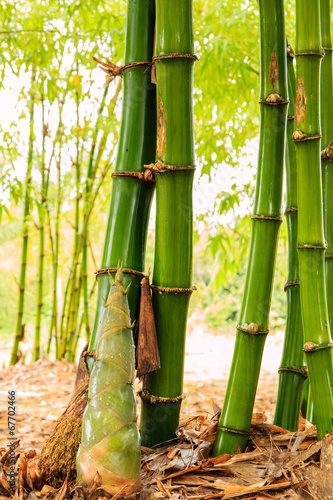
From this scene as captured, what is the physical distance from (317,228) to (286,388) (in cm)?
33

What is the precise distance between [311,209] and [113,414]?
1.41 ft

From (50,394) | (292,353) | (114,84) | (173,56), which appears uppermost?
(114,84)

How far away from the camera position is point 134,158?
820 millimetres

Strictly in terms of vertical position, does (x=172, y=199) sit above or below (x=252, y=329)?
above

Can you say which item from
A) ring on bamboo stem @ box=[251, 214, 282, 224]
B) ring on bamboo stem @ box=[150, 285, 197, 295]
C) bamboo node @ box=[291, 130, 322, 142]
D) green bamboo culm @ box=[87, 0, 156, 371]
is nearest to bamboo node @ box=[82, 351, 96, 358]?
green bamboo culm @ box=[87, 0, 156, 371]

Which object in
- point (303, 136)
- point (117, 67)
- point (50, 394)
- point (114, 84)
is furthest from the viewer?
point (114, 84)

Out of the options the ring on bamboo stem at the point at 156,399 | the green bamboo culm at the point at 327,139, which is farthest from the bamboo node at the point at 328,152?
the ring on bamboo stem at the point at 156,399

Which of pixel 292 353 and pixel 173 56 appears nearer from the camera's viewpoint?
pixel 173 56

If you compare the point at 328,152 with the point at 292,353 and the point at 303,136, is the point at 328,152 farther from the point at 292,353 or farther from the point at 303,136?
the point at 292,353

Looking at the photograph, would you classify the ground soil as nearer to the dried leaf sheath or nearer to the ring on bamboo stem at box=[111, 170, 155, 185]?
the dried leaf sheath

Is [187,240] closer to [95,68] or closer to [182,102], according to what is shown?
[182,102]

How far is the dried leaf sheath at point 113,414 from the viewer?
62cm

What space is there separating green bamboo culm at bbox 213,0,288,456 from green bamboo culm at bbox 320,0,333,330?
5.5 inches

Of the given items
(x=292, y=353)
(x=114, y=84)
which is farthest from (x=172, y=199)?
(x=114, y=84)
